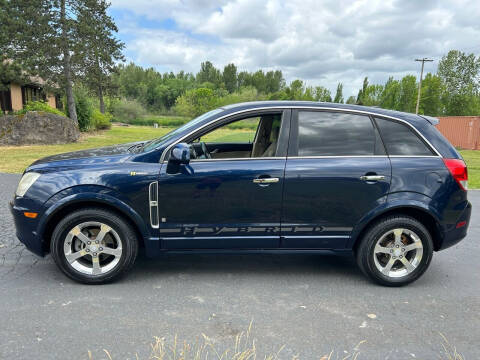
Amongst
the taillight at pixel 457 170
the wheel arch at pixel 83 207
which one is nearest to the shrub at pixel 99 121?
the wheel arch at pixel 83 207

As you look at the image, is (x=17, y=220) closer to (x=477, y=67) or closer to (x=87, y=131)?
(x=87, y=131)

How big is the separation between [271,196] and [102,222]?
5.37 ft

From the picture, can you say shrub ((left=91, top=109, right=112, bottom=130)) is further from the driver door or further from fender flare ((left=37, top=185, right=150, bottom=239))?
the driver door

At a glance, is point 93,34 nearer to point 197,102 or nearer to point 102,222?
point 102,222

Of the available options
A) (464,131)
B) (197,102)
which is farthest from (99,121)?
(197,102)

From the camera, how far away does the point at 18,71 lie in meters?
26.0

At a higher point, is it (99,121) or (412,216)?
(99,121)

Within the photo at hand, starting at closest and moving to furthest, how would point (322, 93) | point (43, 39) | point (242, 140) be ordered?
point (242, 140)
point (43, 39)
point (322, 93)

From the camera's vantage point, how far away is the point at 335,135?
12.2ft

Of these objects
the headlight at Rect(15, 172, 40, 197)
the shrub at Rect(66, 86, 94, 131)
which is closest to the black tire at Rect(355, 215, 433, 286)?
the headlight at Rect(15, 172, 40, 197)

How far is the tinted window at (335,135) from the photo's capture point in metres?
3.66

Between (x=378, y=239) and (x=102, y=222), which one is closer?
(x=102, y=222)

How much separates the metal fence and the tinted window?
25.0m

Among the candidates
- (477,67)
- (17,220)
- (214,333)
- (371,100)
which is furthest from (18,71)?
(477,67)
